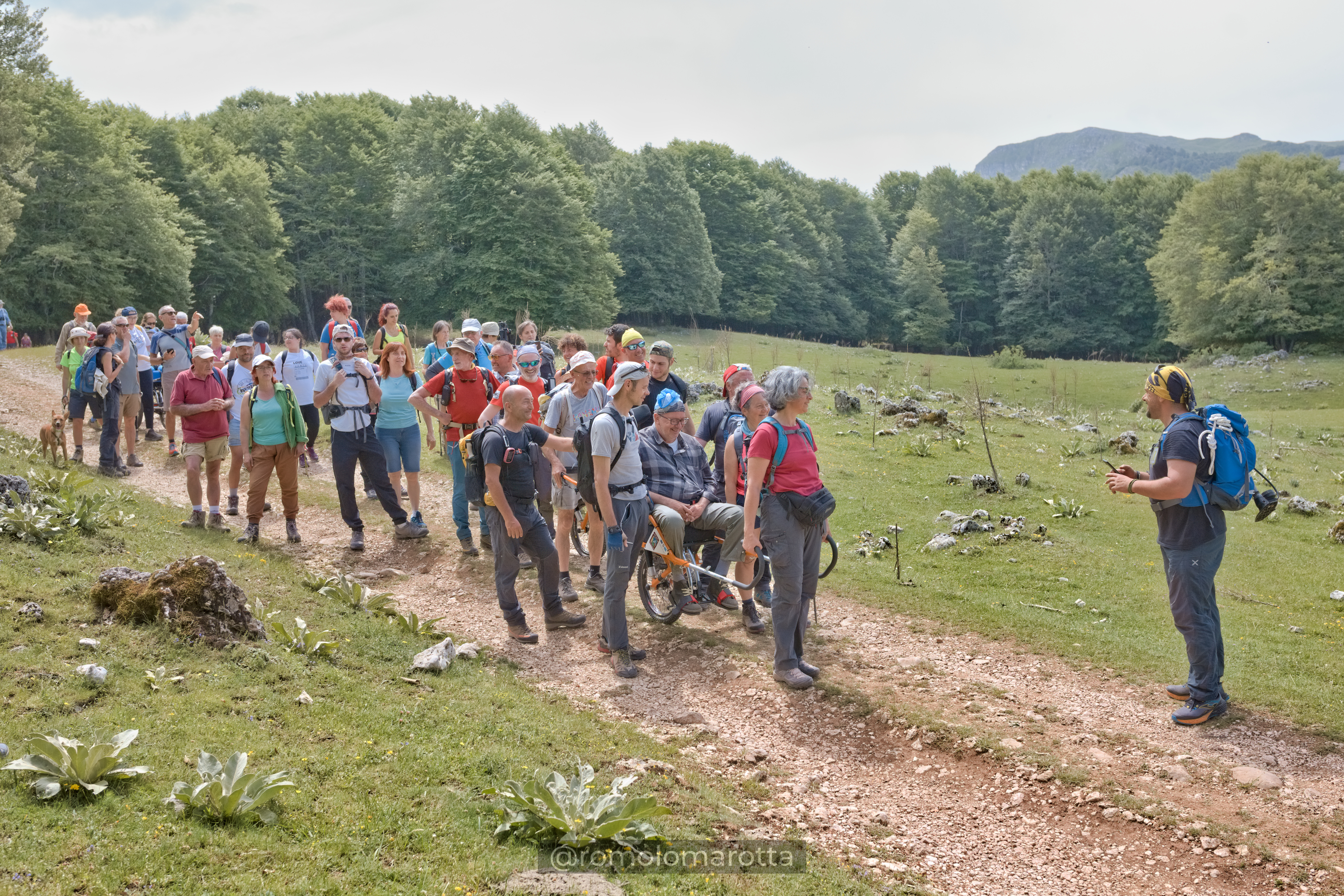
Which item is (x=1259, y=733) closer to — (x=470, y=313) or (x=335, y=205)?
(x=470, y=313)

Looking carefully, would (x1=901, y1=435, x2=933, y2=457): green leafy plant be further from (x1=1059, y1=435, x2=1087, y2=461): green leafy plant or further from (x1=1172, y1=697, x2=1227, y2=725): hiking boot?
(x1=1172, y1=697, x2=1227, y2=725): hiking boot

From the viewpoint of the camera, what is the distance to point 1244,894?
16.4 ft

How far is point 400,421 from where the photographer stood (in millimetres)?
11633

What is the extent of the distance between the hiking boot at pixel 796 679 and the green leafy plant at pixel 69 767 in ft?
15.2

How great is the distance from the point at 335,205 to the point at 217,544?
2141 inches

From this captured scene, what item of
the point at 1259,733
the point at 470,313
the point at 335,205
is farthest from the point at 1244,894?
the point at 335,205

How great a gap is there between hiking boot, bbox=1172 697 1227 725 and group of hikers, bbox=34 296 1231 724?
0.05ft

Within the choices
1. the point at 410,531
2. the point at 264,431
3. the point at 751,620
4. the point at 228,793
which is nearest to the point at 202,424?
the point at 264,431

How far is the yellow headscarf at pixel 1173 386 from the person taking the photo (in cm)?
675

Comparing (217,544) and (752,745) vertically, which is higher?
(217,544)

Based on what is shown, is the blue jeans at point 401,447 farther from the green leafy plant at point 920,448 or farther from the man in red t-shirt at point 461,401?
the green leafy plant at point 920,448

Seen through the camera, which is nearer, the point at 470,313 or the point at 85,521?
the point at 85,521

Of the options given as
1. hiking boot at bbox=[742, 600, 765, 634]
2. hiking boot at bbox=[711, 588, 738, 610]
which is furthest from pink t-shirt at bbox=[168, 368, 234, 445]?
hiking boot at bbox=[742, 600, 765, 634]

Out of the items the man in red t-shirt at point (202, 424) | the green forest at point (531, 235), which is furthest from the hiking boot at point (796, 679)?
the green forest at point (531, 235)
